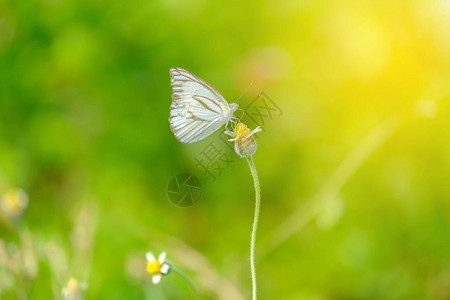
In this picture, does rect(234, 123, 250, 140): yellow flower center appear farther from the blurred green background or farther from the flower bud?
the blurred green background

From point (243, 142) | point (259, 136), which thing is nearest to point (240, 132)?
point (243, 142)

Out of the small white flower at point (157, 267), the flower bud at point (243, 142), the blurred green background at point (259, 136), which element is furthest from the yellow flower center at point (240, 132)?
the blurred green background at point (259, 136)

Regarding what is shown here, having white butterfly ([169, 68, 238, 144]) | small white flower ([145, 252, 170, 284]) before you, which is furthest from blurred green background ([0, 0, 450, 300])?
white butterfly ([169, 68, 238, 144])

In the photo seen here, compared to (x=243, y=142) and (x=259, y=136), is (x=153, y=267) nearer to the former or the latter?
(x=243, y=142)

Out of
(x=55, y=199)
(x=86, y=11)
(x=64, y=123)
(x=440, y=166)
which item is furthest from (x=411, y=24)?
(x=55, y=199)

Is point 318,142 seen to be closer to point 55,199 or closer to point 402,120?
point 402,120
